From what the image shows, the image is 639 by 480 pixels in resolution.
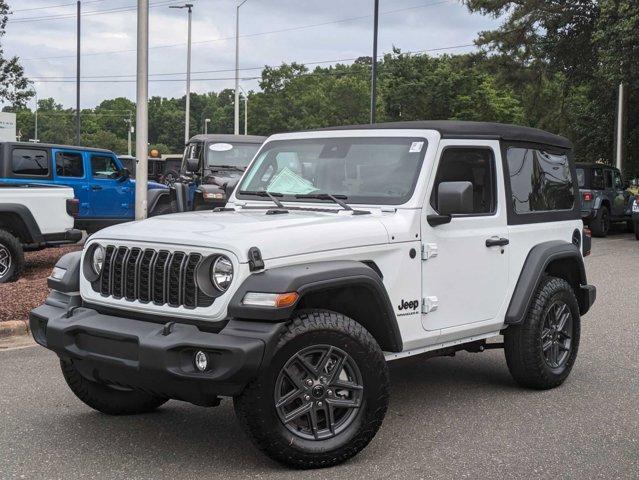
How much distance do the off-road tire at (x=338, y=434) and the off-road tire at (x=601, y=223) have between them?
17.8 m

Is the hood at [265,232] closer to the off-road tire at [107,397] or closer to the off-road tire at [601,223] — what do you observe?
the off-road tire at [107,397]

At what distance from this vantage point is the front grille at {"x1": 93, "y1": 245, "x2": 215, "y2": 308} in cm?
426

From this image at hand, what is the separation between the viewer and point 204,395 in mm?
4121

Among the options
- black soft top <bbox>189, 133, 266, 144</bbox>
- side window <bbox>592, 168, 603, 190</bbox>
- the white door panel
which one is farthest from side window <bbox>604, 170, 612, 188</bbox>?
the white door panel

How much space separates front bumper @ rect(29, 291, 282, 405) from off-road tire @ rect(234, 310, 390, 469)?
0.40 ft

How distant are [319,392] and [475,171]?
2084mm

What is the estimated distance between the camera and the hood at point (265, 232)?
425 centimetres

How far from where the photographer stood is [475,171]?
5.62m

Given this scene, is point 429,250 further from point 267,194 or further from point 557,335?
point 557,335

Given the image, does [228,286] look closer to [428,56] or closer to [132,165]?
[132,165]

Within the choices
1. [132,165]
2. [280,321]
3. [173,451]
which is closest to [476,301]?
[280,321]

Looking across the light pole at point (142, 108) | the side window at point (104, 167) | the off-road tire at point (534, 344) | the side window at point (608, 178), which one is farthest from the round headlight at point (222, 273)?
the side window at point (608, 178)

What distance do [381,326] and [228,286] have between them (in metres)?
1.01

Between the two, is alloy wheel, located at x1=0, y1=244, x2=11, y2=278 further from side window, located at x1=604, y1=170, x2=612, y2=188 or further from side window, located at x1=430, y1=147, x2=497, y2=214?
side window, located at x1=604, y1=170, x2=612, y2=188
